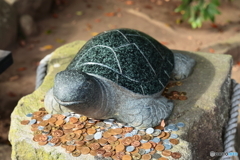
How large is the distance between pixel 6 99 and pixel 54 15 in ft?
7.61

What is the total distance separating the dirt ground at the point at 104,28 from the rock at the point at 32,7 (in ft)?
0.45

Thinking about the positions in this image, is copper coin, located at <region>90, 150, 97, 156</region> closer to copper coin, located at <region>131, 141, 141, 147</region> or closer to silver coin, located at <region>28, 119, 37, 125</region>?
copper coin, located at <region>131, 141, 141, 147</region>

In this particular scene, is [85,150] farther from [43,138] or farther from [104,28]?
[104,28]

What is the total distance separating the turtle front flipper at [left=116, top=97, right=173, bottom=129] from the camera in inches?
82.1

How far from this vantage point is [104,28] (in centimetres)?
513

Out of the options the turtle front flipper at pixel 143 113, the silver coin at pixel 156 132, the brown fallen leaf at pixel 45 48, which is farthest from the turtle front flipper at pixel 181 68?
the brown fallen leaf at pixel 45 48

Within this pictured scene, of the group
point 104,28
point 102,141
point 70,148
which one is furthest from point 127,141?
point 104,28

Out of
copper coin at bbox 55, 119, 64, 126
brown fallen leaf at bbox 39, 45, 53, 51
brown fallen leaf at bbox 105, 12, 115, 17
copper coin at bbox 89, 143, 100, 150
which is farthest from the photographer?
brown fallen leaf at bbox 105, 12, 115, 17

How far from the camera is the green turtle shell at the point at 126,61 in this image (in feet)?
6.82

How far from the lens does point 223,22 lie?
200 inches

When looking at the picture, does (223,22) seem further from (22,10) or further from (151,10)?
(22,10)

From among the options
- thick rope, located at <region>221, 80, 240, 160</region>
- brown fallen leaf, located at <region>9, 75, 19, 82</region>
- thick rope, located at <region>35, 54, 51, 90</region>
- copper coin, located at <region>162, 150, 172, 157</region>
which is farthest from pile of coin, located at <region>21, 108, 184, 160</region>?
brown fallen leaf, located at <region>9, 75, 19, 82</region>

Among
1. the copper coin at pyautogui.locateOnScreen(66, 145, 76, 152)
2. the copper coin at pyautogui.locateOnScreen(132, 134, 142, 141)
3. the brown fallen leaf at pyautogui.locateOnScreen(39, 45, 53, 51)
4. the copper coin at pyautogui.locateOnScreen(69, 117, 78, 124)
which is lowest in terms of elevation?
the brown fallen leaf at pyautogui.locateOnScreen(39, 45, 53, 51)

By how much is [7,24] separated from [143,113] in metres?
3.12
